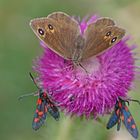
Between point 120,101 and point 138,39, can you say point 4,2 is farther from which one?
point 120,101

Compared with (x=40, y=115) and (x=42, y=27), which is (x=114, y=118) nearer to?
(x=40, y=115)

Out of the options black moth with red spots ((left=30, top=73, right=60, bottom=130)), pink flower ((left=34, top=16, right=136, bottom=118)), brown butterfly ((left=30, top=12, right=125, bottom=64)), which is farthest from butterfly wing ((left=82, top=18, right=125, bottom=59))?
black moth with red spots ((left=30, top=73, right=60, bottom=130))

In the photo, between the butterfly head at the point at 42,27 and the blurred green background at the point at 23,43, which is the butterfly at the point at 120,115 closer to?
the butterfly head at the point at 42,27

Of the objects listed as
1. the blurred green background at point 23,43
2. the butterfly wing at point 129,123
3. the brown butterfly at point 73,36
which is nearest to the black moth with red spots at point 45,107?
the brown butterfly at point 73,36

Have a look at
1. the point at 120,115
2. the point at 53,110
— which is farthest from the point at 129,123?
the point at 53,110

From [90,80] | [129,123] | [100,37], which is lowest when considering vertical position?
[129,123]

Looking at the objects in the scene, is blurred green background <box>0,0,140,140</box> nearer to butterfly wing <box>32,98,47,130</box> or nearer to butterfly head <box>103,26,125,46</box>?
butterfly wing <box>32,98,47,130</box>
